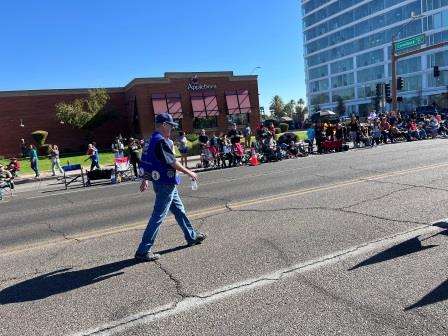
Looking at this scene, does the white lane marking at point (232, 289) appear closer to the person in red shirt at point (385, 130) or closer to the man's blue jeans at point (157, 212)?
the man's blue jeans at point (157, 212)

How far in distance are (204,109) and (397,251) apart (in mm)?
35651

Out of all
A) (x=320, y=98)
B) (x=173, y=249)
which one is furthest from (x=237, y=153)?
(x=320, y=98)

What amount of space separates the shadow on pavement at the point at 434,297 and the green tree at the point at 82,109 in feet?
118

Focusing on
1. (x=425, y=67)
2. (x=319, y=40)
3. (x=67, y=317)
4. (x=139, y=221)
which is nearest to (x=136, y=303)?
(x=67, y=317)

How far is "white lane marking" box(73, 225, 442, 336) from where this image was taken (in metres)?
3.65

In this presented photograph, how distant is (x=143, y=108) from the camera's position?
3791cm

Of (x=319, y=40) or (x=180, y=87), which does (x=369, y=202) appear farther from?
(x=319, y=40)

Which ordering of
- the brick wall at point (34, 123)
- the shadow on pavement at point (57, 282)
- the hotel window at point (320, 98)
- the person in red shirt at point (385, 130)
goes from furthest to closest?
the hotel window at point (320, 98), the brick wall at point (34, 123), the person in red shirt at point (385, 130), the shadow on pavement at point (57, 282)

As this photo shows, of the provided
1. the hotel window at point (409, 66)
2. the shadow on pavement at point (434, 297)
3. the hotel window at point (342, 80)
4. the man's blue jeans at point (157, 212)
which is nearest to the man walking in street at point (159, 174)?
the man's blue jeans at point (157, 212)

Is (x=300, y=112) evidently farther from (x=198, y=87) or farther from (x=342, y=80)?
(x=198, y=87)

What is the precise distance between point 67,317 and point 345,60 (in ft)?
308

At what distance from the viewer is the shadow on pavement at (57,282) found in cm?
446

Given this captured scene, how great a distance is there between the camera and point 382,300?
3.79 meters

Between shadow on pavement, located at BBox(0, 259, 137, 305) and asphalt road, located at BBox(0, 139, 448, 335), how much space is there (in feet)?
0.05
